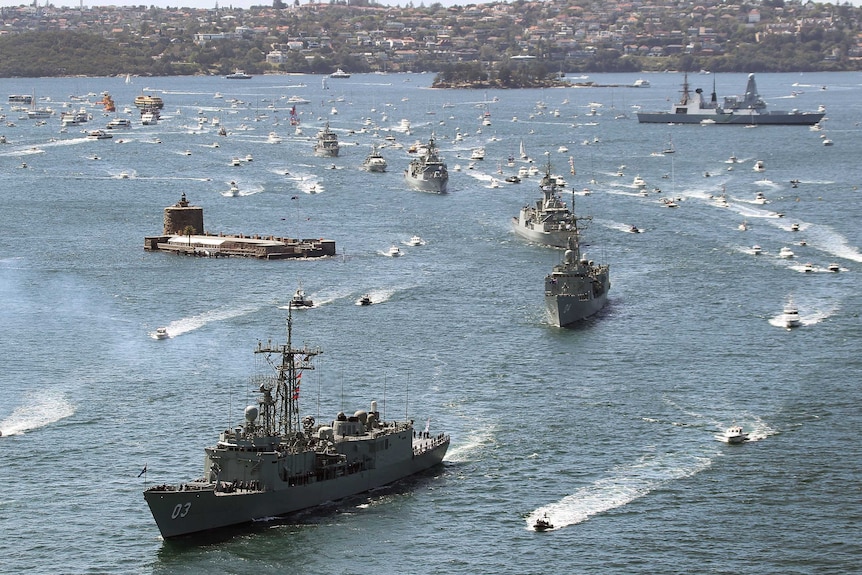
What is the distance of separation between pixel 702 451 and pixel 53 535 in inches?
1659

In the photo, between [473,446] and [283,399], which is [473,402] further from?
[283,399]

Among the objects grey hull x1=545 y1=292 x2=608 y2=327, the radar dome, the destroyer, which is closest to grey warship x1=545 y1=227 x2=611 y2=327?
grey hull x1=545 y1=292 x2=608 y2=327

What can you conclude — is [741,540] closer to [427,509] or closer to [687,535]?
[687,535]

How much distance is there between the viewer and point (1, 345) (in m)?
135

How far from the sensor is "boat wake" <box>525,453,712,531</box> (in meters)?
93.8

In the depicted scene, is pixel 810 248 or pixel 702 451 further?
pixel 810 248

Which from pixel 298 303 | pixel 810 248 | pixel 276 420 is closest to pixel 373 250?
pixel 298 303

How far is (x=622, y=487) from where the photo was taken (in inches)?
3868

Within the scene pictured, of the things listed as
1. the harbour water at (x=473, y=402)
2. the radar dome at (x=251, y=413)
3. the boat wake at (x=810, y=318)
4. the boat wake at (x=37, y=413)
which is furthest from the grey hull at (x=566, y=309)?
the radar dome at (x=251, y=413)

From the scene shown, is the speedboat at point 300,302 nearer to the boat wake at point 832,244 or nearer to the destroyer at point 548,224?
the destroyer at point 548,224

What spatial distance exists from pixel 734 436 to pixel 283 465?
32134mm

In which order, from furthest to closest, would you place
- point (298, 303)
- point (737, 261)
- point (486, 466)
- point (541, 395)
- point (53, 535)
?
point (737, 261)
point (298, 303)
point (541, 395)
point (486, 466)
point (53, 535)

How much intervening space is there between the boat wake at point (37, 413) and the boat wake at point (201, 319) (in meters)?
22.4

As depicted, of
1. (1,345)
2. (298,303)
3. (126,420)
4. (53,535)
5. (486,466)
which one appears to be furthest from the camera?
(298,303)
